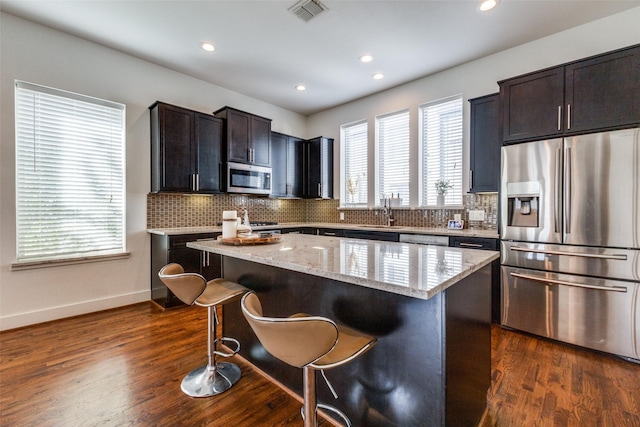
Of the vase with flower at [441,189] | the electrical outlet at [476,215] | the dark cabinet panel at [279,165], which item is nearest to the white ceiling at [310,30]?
the dark cabinet panel at [279,165]

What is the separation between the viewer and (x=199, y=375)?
200cm

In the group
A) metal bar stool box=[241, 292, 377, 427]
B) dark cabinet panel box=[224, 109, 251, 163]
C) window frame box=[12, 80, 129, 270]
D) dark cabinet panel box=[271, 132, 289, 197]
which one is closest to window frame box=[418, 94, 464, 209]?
dark cabinet panel box=[271, 132, 289, 197]

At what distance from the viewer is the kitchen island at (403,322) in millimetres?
1199

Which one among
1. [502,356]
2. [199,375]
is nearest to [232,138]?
[199,375]

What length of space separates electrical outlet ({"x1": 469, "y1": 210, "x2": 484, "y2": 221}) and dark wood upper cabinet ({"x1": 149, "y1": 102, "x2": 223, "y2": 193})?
3436mm

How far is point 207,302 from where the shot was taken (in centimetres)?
179

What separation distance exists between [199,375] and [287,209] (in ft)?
12.4

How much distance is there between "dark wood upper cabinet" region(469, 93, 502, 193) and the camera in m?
3.18

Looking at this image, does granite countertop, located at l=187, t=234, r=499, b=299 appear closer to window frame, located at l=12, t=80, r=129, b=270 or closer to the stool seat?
the stool seat

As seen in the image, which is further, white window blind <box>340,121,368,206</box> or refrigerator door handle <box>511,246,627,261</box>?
white window blind <box>340,121,368,206</box>

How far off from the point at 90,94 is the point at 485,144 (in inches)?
180

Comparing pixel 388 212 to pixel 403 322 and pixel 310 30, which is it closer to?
pixel 310 30

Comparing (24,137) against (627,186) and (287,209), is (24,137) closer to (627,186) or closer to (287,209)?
(287,209)

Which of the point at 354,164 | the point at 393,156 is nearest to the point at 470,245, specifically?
the point at 393,156
